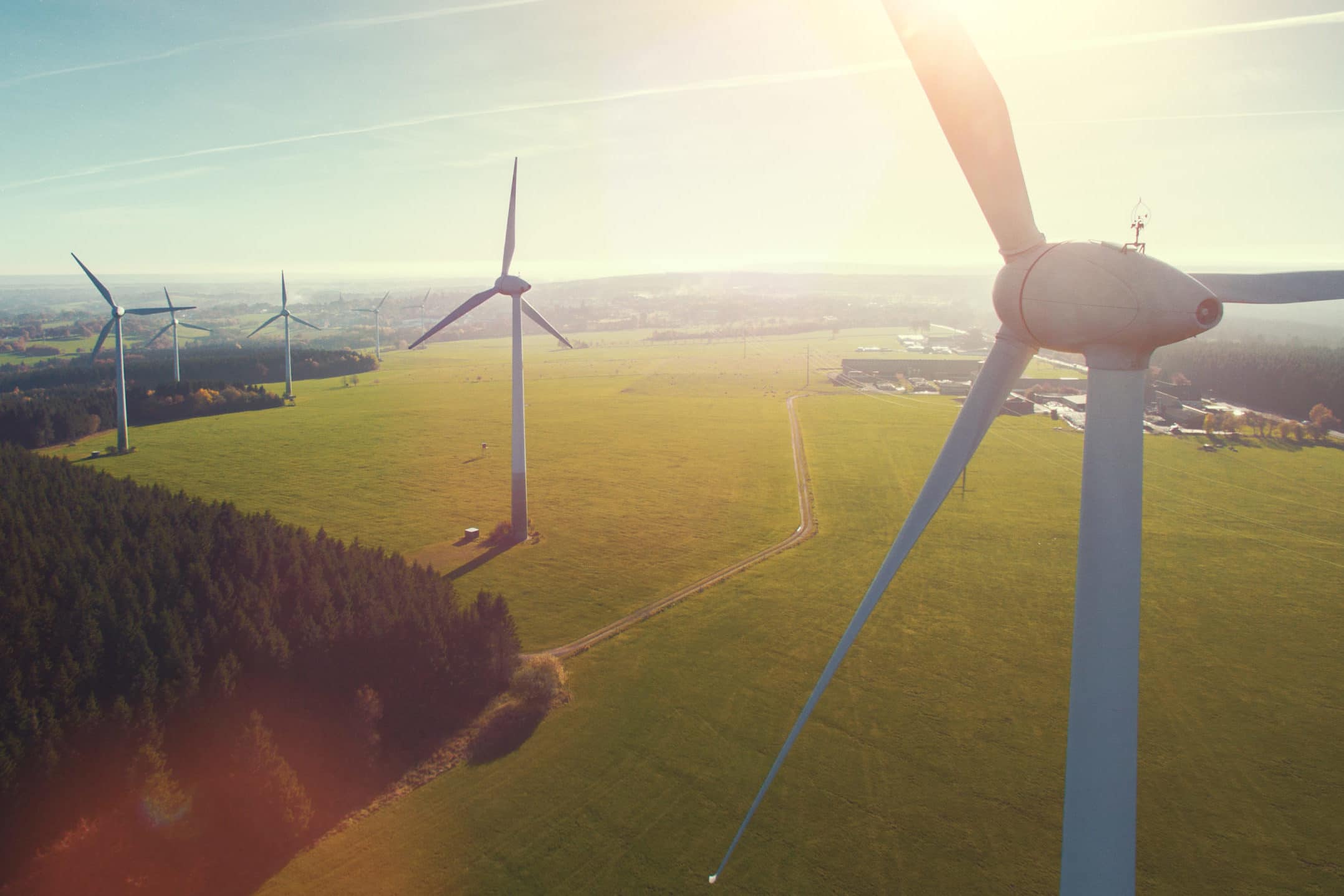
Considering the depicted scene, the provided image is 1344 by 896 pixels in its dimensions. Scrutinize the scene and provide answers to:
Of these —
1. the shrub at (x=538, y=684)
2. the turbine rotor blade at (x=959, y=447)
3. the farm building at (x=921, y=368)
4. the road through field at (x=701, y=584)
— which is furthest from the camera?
the farm building at (x=921, y=368)

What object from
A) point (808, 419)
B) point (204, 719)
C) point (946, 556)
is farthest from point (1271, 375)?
point (204, 719)

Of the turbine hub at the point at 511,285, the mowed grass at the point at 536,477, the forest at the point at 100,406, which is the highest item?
the turbine hub at the point at 511,285

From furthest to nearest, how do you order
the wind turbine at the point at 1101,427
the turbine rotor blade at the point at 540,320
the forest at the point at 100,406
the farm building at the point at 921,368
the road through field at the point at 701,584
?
the farm building at the point at 921,368, the forest at the point at 100,406, the turbine rotor blade at the point at 540,320, the road through field at the point at 701,584, the wind turbine at the point at 1101,427

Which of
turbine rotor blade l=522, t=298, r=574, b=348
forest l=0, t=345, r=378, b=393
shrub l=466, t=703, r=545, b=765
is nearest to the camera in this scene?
shrub l=466, t=703, r=545, b=765

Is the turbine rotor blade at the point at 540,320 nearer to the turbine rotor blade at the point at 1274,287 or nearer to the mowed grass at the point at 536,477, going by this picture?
the mowed grass at the point at 536,477

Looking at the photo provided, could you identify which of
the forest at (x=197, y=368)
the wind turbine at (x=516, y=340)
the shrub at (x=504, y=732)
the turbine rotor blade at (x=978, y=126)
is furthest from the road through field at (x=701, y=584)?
the forest at (x=197, y=368)

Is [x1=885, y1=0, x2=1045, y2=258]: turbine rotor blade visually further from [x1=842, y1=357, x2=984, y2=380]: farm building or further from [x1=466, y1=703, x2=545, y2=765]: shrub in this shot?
[x1=842, y1=357, x2=984, y2=380]: farm building

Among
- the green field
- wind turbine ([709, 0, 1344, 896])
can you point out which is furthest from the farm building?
wind turbine ([709, 0, 1344, 896])
